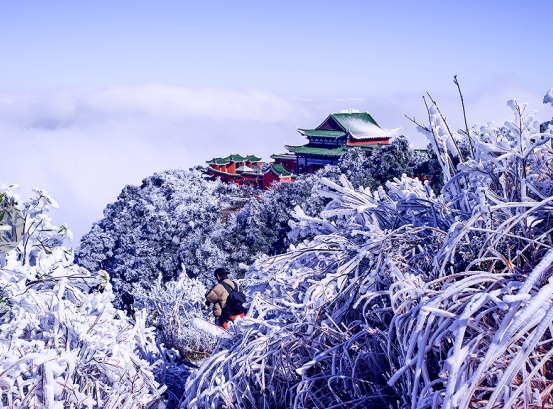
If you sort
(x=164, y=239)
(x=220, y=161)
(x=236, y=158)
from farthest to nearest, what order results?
(x=236, y=158) → (x=220, y=161) → (x=164, y=239)

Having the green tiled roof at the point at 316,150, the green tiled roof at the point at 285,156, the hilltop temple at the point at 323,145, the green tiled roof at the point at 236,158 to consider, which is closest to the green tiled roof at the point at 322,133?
the hilltop temple at the point at 323,145

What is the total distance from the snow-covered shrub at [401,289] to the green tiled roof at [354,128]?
79.9 ft

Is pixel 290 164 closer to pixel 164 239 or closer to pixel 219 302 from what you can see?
pixel 164 239

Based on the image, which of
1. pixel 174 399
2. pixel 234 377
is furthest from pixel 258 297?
pixel 174 399

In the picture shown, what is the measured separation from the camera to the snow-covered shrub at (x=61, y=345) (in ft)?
6.45

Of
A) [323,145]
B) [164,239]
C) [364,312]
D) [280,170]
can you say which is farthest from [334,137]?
[364,312]

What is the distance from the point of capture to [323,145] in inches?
1084

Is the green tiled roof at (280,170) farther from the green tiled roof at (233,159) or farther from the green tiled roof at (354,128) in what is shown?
the green tiled roof at (233,159)

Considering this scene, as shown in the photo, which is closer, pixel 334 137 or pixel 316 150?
pixel 334 137

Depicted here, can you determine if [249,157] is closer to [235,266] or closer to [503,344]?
[235,266]

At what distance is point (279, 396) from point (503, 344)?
1365 millimetres

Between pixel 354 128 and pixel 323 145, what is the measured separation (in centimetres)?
216

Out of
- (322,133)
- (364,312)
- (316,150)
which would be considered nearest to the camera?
(364,312)

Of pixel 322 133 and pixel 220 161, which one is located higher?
pixel 322 133
